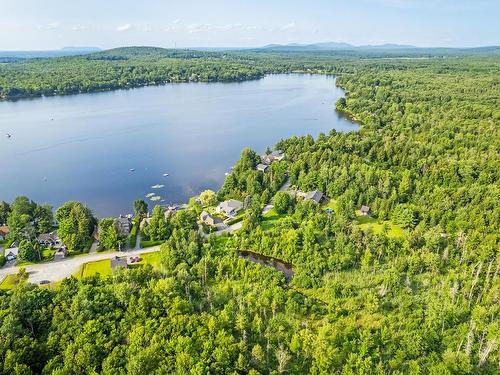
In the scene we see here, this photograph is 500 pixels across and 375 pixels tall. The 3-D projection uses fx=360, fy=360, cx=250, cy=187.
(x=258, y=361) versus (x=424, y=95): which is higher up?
(x=424, y=95)

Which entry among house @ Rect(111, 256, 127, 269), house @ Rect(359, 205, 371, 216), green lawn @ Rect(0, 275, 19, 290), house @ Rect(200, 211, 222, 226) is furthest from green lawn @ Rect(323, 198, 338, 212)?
green lawn @ Rect(0, 275, 19, 290)

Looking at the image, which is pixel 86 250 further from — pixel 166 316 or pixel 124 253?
pixel 166 316

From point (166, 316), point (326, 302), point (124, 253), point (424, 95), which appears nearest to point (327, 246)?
point (326, 302)

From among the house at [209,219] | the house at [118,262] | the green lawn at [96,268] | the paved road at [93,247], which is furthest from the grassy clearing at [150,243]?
the house at [209,219]

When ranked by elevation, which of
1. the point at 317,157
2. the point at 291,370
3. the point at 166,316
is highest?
the point at 317,157

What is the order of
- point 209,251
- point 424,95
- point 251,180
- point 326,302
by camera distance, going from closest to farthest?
point 326,302, point 209,251, point 251,180, point 424,95

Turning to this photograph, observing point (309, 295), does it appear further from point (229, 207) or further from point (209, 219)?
point (229, 207)
